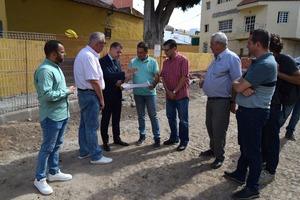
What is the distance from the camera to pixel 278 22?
36438mm

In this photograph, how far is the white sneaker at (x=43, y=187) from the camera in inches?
159

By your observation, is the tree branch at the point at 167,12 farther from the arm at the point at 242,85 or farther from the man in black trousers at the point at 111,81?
the arm at the point at 242,85

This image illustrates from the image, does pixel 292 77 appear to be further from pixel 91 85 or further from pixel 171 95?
pixel 91 85

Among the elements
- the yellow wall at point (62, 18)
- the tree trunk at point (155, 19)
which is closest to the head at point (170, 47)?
the tree trunk at point (155, 19)

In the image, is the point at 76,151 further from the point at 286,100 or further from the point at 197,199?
the point at 286,100

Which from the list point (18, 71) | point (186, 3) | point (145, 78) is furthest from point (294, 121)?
point (186, 3)

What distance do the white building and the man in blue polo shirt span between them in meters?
32.0

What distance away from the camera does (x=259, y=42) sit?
3.86 meters

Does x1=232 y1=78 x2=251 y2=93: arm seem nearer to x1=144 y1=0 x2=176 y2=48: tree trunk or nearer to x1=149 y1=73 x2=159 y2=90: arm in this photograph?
x1=149 y1=73 x2=159 y2=90: arm

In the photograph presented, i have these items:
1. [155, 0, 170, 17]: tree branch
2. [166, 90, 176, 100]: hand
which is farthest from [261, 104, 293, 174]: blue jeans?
[155, 0, 170, 17]: tree branch

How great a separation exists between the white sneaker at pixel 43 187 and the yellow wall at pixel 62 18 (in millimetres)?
12830

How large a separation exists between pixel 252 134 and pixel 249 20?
38.2 m

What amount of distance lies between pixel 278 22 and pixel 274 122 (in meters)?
35.4

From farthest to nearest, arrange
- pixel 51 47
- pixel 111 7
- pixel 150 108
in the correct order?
pixel 111 7
pixel 150 108
pixel 51 47
